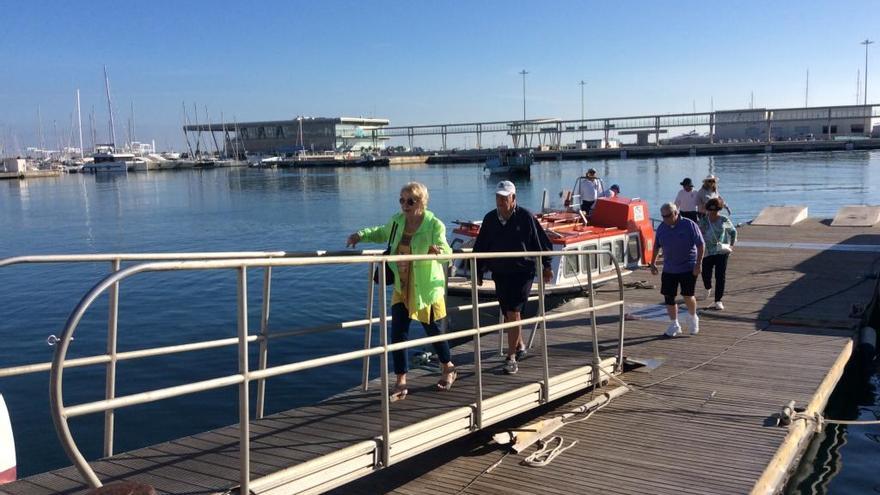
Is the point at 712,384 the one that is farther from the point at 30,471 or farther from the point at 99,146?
the point at 99,146

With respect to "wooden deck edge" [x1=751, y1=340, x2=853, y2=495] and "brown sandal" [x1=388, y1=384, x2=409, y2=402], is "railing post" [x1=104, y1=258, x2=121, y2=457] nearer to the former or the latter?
"brown sandal" [x1=388, y1=384, x2=409, y2=402]

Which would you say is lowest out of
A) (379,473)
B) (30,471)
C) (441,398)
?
(30,471)

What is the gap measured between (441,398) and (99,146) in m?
186

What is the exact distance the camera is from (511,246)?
732 cm

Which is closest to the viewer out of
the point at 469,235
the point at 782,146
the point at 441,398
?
the point at 441,398

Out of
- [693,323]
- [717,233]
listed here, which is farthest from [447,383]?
[717,233]

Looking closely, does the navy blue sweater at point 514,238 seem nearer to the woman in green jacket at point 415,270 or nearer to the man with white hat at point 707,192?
the woman in green jacket at point 415,270

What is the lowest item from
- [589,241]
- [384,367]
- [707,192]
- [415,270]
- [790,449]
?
[790,449]

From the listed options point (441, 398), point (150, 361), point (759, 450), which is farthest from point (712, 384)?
point (150, 361)

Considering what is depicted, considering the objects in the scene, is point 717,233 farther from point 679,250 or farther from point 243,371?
point 243,371

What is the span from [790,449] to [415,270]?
12.6 ft

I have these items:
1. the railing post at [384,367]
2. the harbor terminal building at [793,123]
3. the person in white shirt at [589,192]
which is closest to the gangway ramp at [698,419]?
the railing post at [384,367]

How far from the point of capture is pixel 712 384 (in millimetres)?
8344

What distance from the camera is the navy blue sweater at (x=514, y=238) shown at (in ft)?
24.0
